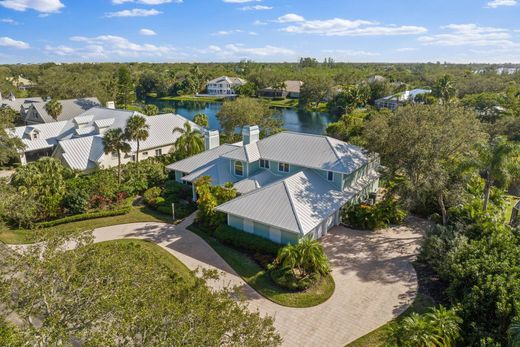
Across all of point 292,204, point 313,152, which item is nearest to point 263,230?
point 292,204

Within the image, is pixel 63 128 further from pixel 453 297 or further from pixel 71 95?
pixel 453 297

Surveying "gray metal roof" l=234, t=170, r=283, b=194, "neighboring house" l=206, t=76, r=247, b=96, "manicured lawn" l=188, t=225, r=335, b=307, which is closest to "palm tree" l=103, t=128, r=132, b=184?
"gray metal roof" l=234, t=170, r=283, b=194

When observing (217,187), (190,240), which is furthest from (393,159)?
(190,240)

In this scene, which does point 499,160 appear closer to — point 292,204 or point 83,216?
point 292,204

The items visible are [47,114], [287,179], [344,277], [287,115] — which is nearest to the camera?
[344,277]

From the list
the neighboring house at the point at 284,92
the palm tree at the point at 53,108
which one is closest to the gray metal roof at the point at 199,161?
the palm tree at the point at 53,108

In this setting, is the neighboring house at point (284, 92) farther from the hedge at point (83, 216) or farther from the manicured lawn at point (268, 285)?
the manicured lawn at point (268, 285)
